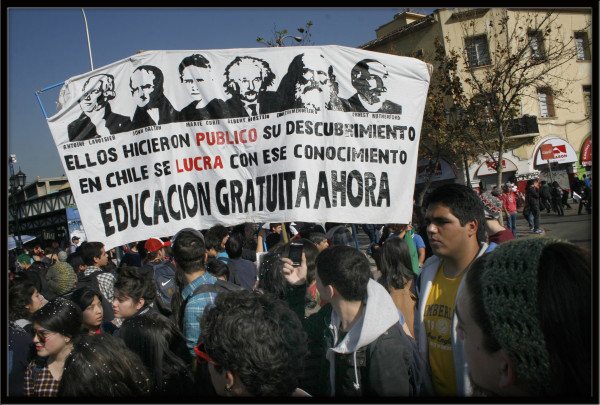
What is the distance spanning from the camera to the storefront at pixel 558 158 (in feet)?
83.2

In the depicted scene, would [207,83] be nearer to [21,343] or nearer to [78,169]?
[78,169]

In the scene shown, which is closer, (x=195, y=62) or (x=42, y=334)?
(x=42, y=334)

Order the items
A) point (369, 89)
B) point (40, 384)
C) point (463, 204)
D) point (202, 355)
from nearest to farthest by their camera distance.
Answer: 1. point (202, 355)
2. point (40, 384)
3. point (463, 204)
4. point (369, 89)

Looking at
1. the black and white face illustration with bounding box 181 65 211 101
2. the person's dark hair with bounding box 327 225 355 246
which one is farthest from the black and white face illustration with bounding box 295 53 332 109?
the person's dark hair with bounding box 327 225 355 246

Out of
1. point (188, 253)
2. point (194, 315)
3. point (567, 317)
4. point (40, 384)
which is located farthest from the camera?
point (188, 253)

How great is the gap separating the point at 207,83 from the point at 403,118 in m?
1.74

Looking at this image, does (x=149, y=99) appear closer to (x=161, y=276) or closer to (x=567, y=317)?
(x=161, y=276)

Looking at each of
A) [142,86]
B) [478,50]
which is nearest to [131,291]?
[142,86]

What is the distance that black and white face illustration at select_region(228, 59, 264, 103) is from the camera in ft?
13.0

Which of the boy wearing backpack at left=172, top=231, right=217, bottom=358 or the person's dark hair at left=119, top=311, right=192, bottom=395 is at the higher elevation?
the boy wearing backpack at left=172, top=231, right=217, bottom=358

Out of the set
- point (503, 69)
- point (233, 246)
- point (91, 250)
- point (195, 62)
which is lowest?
point (233, 246)

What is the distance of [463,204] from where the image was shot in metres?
2.84

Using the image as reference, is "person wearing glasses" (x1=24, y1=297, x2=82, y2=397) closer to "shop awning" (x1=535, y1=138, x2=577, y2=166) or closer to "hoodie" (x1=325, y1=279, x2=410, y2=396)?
"hoodie" (x1=325, y1=279, x2=410, y2=396)

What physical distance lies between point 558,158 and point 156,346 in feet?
90.9
